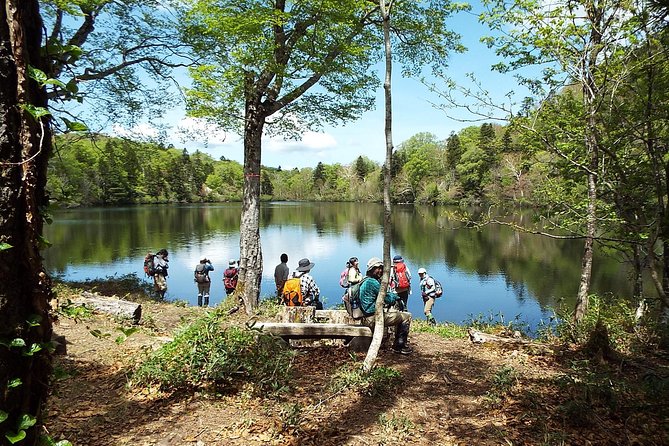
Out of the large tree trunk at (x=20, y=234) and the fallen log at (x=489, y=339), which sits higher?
the large tree trunk at (x=20, y=234)

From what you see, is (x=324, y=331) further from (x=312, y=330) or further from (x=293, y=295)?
(x=293, y=295)

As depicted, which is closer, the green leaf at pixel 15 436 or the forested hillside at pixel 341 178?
the green leaf at pixel 15 436

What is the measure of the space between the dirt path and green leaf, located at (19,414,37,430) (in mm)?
1176

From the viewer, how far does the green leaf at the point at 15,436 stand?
5.71 feet

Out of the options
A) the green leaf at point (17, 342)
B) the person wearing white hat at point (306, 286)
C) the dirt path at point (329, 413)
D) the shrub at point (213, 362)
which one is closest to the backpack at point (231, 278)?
the person wearing white hat at point (306, 286)

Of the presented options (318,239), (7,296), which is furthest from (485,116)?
(318,239)

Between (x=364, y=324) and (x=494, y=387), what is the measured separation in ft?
6.50

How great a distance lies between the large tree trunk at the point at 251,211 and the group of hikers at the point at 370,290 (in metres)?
0.86

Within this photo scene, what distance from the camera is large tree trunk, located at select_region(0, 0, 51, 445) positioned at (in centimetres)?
175

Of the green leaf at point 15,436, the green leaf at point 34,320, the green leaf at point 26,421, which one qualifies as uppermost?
the green leaf at point 34,320

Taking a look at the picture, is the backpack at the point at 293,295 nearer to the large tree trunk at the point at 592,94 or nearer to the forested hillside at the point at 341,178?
the large tree trunk at the point at 592,94

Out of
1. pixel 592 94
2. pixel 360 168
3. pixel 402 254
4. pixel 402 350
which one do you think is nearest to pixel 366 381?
pixel 402 350

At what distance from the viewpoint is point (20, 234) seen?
180cm

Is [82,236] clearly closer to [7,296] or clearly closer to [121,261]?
[121,261]
